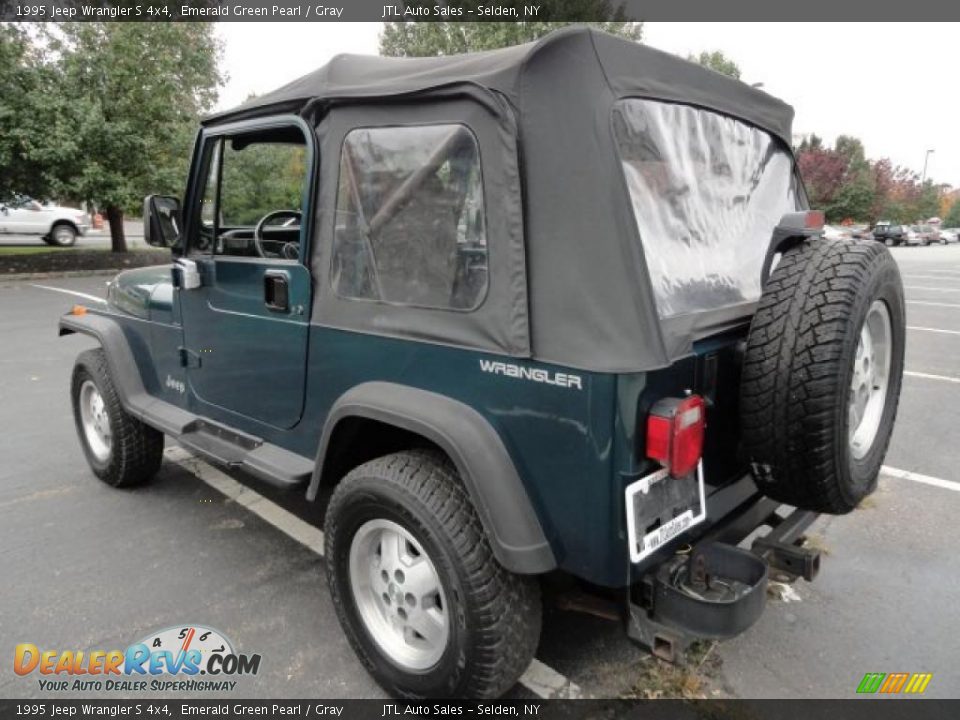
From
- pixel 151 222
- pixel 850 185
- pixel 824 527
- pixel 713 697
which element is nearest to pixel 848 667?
pixel 713 697

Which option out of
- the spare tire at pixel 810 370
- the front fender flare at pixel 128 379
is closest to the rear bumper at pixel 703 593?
the spare tire at pixel 810 370

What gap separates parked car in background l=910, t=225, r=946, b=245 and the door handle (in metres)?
49.6

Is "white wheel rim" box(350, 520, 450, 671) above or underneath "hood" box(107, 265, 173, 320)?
underneath

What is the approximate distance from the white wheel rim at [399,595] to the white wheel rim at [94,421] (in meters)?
2.46

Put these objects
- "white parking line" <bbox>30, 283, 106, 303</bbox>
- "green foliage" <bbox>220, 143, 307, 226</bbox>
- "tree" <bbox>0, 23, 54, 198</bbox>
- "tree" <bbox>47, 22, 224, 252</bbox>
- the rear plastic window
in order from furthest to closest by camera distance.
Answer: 1. "tree" <bbox>47, 22, 224, 252</bbox>
2. "tree" <bbox>0, 23, 54, 198</bbox>
3. "white parking line" <bbox>30, 283, 106, 303</bbox>
4. "green foliage" <bbox>220, 143, 307, 226</bbox>
5. the rear plastic window

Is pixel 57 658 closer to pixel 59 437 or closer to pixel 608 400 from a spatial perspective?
pixel 608 400

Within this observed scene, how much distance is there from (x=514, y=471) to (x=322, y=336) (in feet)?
3.33

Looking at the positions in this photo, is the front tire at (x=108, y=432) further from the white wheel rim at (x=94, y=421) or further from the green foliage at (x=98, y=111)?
the green foliage at (x=98, y=111)

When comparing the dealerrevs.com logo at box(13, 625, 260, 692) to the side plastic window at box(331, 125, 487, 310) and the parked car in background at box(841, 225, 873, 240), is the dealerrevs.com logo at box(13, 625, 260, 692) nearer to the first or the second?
the side plastic window at box(331, 125, 487, 310)

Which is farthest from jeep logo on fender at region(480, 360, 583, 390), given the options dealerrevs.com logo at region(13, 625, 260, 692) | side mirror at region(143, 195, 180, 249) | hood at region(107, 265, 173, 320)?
hood at region(107, 265, 173, 320)

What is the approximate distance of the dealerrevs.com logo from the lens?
245 cm

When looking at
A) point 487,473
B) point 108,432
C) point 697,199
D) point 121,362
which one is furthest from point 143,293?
point 697,199

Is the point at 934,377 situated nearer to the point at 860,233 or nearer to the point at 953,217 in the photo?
the point at 860,233

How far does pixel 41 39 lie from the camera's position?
46.4ft
